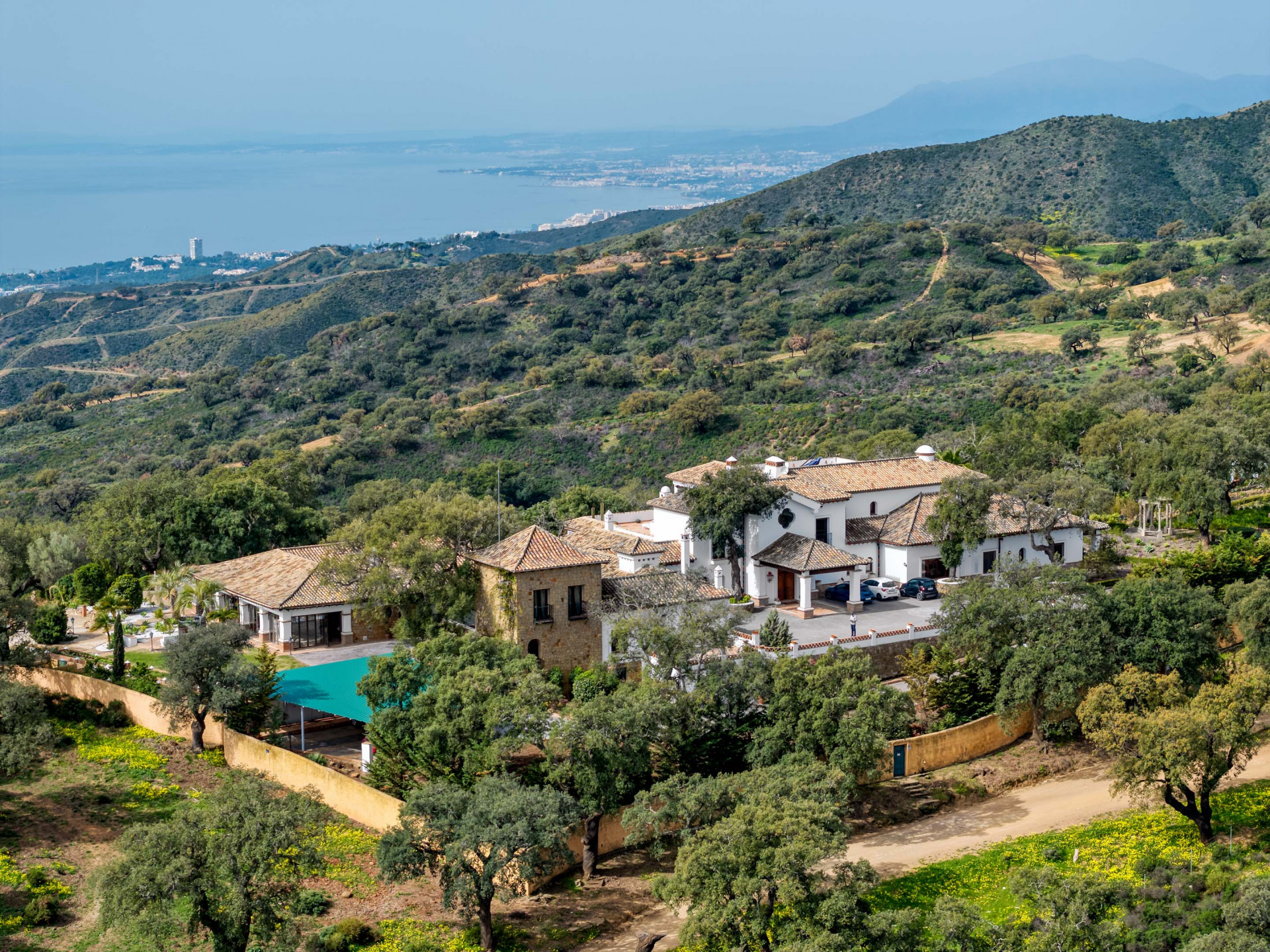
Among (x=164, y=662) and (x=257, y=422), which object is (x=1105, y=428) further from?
(x=257, y=422)

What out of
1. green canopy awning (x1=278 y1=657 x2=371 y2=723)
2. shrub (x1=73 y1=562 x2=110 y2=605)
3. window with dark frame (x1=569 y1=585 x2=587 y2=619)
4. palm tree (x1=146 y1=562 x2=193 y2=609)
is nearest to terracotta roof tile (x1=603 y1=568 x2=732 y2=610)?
window with dark frame (x1=569 y1=585 x2=587 y2=619)

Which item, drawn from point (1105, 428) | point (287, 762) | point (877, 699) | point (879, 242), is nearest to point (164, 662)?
point (287, 762)

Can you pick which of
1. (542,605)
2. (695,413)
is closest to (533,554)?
(542,605)

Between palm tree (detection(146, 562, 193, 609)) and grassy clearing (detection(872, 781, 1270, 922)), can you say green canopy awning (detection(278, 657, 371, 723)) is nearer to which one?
palm tree (detection(146, 562, 193, 609))

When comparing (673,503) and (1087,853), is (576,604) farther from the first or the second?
(1087,853)

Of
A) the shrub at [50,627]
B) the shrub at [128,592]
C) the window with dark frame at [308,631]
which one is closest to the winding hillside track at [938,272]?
the shrub at [128,592]

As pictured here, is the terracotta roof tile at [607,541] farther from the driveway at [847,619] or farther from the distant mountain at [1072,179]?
the distant mountain at [1072,179]
